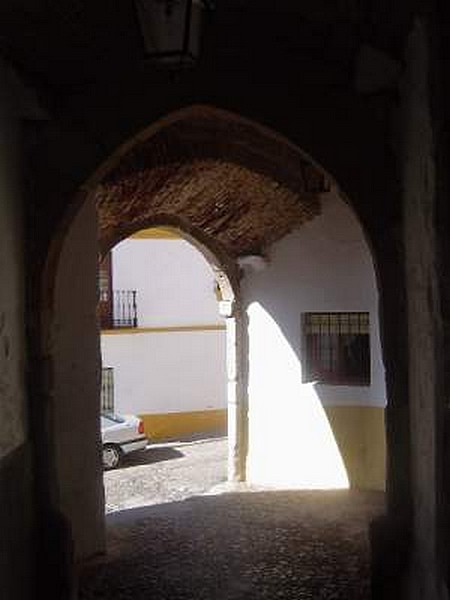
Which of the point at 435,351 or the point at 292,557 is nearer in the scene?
the point at 435,351

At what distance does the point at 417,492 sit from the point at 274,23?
2.42 metres

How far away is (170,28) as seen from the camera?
11.2ft

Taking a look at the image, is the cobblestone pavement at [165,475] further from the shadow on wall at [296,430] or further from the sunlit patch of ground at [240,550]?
the shadow on wall at [296,430]

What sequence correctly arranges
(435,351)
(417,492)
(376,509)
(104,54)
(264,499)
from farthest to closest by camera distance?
(264,499), (376,509), (104,54), (417,492), (435,351)

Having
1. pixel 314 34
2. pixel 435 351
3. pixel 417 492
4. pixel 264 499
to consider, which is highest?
pixel 314 34

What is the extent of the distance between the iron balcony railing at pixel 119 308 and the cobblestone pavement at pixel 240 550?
8262mm

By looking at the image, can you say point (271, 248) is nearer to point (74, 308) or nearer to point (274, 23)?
point (74, 308)

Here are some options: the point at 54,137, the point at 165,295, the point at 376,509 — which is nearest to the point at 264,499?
the point at 376,509

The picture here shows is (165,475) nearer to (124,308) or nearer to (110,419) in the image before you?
(110,419)

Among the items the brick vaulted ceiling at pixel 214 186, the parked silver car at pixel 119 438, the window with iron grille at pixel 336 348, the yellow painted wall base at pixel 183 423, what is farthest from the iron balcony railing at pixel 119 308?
the window with iron grille at pixel 336 348

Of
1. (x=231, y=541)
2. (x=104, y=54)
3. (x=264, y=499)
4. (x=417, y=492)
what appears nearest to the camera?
(x=417, y=492)

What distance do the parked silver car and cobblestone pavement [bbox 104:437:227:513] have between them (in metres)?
0.19

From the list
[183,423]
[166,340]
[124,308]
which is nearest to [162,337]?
[166,340]

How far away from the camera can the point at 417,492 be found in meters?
3.98
